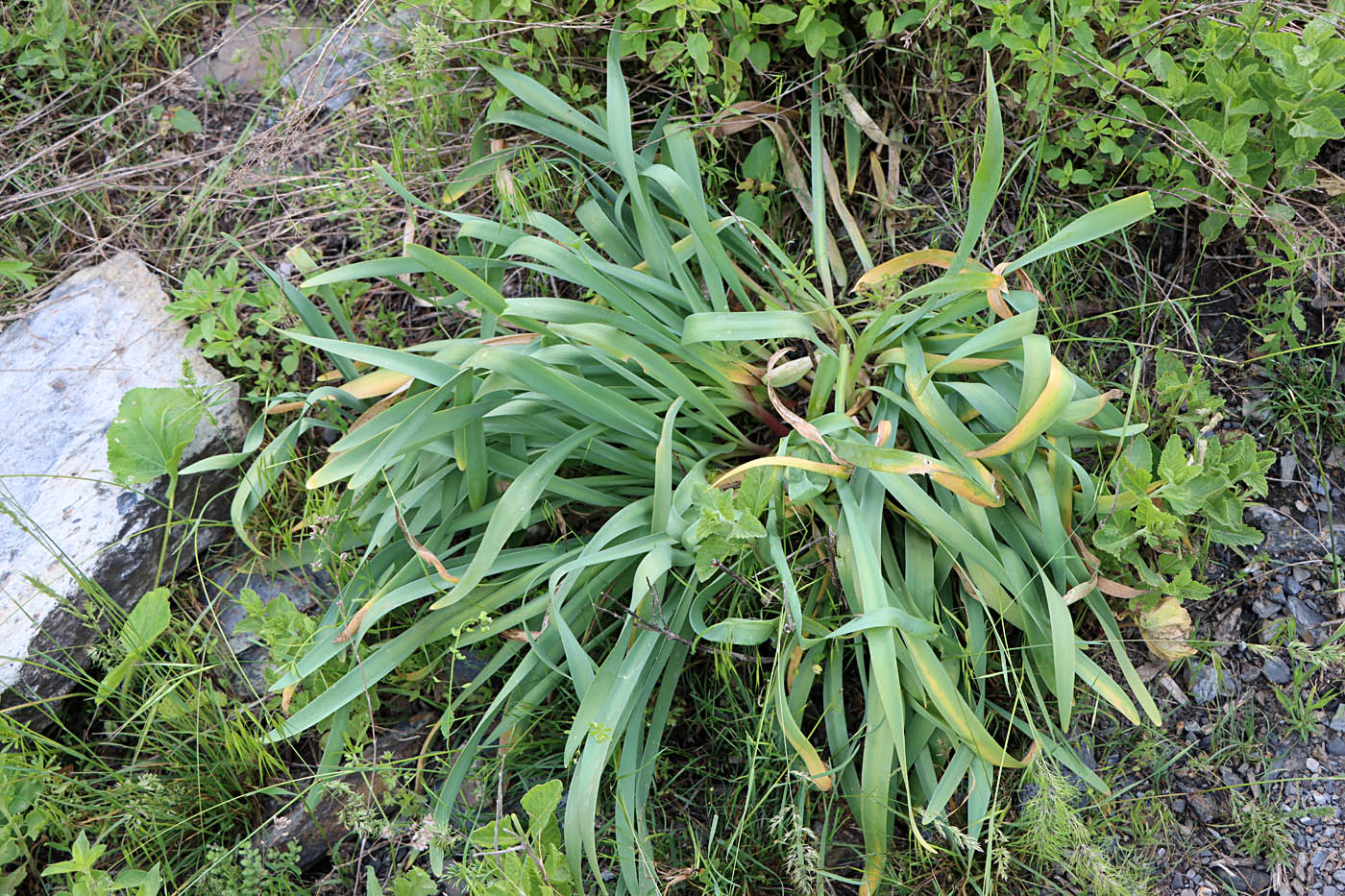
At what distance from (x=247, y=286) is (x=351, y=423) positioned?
2.09 ft

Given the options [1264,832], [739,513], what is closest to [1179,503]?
[1264,832]

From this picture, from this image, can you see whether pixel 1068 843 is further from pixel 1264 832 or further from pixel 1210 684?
pixel 1210 684

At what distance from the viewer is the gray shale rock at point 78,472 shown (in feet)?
6.48

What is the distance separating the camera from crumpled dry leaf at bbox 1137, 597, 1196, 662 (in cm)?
169

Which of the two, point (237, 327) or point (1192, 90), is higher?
point (237, 327)

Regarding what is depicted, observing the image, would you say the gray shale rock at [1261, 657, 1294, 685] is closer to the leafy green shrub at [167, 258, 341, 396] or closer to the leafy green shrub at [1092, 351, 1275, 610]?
the leafy green shrub at [1092, 351, 1275, 610]

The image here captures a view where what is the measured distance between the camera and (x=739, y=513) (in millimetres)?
1553

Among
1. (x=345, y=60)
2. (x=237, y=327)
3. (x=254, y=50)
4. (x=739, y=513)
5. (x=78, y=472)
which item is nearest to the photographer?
(x=739, y=513)

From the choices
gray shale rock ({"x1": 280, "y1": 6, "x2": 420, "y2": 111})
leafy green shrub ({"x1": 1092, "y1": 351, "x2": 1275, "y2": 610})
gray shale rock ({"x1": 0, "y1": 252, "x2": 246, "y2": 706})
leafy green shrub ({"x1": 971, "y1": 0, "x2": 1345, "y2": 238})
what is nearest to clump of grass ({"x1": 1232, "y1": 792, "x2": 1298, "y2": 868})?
leafy green shrub ({"x1": 1092, "y1": 351, "x2": 1275, "y2": 610})

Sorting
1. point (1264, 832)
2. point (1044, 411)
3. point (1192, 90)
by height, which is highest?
point (1192, 90)

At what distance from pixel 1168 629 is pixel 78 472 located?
2.27 metres

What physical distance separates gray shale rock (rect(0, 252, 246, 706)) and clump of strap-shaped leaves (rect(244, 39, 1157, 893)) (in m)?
0.29

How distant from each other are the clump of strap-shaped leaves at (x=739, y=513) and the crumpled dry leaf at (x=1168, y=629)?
8cm

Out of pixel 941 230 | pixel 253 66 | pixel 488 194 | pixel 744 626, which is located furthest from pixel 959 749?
pixel 253 66
